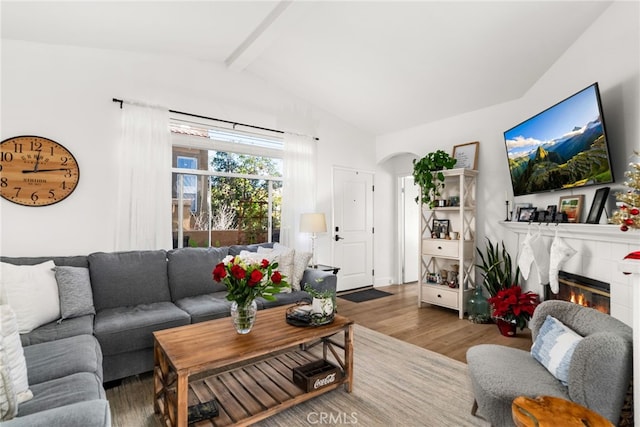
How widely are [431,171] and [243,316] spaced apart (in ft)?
10.5

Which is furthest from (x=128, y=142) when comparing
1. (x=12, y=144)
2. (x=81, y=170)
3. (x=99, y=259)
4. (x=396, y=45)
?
(x=396, y=45)

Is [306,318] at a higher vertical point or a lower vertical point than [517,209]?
lower

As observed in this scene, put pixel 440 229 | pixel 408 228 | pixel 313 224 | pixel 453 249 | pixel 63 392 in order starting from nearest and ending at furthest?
pixel 63 392, pixel 453 249, pixel 313 224, pixel 440 229, pixel 408 228

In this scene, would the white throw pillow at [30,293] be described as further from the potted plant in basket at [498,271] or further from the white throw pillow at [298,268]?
the potted plant in basket at [498,271]

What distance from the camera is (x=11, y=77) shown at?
2.87m

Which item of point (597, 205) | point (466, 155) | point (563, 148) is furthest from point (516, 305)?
point (466, 155)

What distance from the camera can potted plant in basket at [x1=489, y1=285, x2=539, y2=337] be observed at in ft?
10.6

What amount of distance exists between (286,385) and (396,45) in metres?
3.26

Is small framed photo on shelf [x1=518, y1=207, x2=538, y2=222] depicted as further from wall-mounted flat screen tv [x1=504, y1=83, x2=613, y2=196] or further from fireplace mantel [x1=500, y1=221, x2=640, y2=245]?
wall-mounted flat screen tv [x1=504, y1=83, x2=613, y2=196]

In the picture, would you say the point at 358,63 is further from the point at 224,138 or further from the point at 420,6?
the point at 224,138

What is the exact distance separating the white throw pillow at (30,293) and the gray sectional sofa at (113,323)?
8cm

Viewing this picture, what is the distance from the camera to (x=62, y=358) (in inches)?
70.5

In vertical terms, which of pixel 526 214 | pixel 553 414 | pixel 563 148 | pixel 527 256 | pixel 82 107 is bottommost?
pixel 553 414

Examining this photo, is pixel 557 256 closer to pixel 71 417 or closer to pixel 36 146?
pixel 71 417
